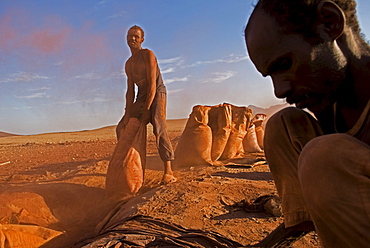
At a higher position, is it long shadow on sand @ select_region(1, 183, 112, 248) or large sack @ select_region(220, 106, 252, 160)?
large sack @ select_region(220, 106, 252, 160)

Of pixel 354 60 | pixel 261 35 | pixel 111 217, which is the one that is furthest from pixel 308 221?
pixel 111 217

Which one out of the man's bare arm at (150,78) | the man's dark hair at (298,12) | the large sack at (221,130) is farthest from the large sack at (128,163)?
the man's dark hair at (298,12)

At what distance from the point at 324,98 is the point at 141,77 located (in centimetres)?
405

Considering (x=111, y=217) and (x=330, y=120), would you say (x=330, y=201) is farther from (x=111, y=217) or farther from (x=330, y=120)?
(x=111, y=217)

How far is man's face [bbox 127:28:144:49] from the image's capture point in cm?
501

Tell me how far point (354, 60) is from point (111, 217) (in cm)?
329

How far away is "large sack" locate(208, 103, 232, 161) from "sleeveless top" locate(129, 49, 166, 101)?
2.12m

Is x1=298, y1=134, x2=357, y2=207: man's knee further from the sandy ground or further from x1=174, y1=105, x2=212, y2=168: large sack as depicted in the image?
x1=174, y1=105, x2=212, y2=168: large sack

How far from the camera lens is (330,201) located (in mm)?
1004

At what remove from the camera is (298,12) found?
4.18 feet

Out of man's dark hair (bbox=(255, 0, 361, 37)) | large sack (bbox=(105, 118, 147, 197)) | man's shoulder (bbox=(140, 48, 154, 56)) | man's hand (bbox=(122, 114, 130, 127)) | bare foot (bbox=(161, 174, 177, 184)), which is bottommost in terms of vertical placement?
bare foot (bbox=(161, 174, 177, 184))

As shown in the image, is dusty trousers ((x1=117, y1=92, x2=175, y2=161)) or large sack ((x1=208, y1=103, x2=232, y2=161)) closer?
dusty trousers ((x1=117, y1=92, x2=175, y2=161))

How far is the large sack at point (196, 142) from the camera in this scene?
645 centimetres

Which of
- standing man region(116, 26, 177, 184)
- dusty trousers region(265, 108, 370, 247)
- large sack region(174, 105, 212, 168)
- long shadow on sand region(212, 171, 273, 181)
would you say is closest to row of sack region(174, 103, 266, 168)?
large sack region(174, 105, 212, 168)
